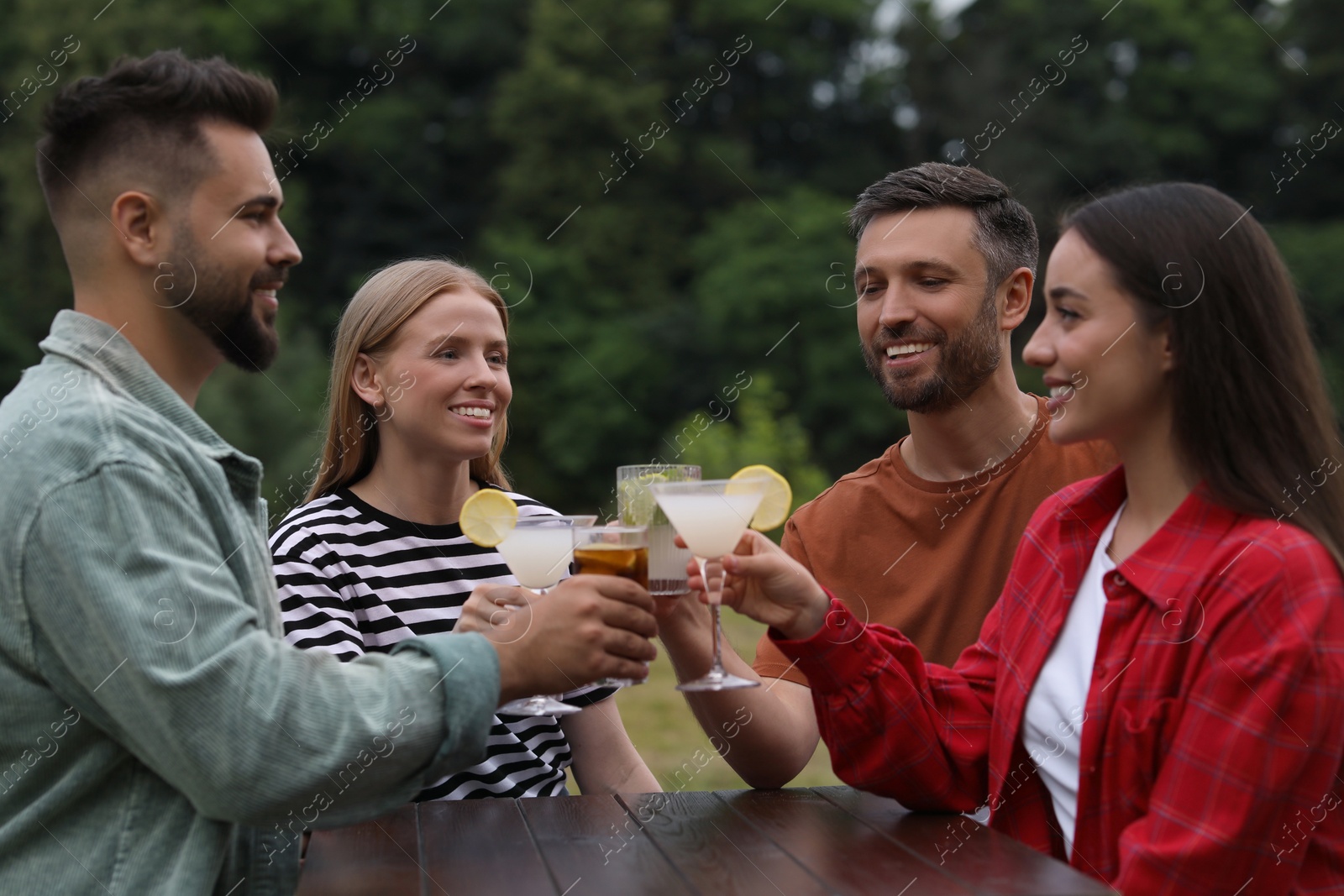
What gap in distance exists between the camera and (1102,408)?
2.46 m

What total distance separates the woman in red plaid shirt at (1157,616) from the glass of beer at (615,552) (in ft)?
0.63

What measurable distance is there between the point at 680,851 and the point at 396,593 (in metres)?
1.29

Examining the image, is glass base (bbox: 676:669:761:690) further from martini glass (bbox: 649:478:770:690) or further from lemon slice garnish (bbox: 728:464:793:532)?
lemon slice garnish (bbox: 728:464:793:532)

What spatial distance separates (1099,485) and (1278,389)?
1.48 ft

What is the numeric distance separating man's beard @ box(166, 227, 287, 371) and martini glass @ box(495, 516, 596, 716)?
0.71m

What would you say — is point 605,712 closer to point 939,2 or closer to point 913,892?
point 913,892

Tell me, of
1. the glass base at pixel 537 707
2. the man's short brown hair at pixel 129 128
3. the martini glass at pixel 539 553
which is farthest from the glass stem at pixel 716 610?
the man's short brown hair at pixel 129 128

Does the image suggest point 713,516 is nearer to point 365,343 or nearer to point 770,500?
point 770,500

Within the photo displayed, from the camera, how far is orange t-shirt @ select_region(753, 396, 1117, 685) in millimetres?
3670

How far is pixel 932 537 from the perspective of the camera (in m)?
3.79

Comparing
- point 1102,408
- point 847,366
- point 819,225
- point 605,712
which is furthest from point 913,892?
point 819,225

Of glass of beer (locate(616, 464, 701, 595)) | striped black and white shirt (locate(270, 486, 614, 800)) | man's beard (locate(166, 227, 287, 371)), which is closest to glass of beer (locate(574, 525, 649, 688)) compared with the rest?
glass of beer (locate(616, 464, 701, 595))

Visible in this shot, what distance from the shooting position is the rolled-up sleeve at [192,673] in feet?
6.45

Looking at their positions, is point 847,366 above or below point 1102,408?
below
